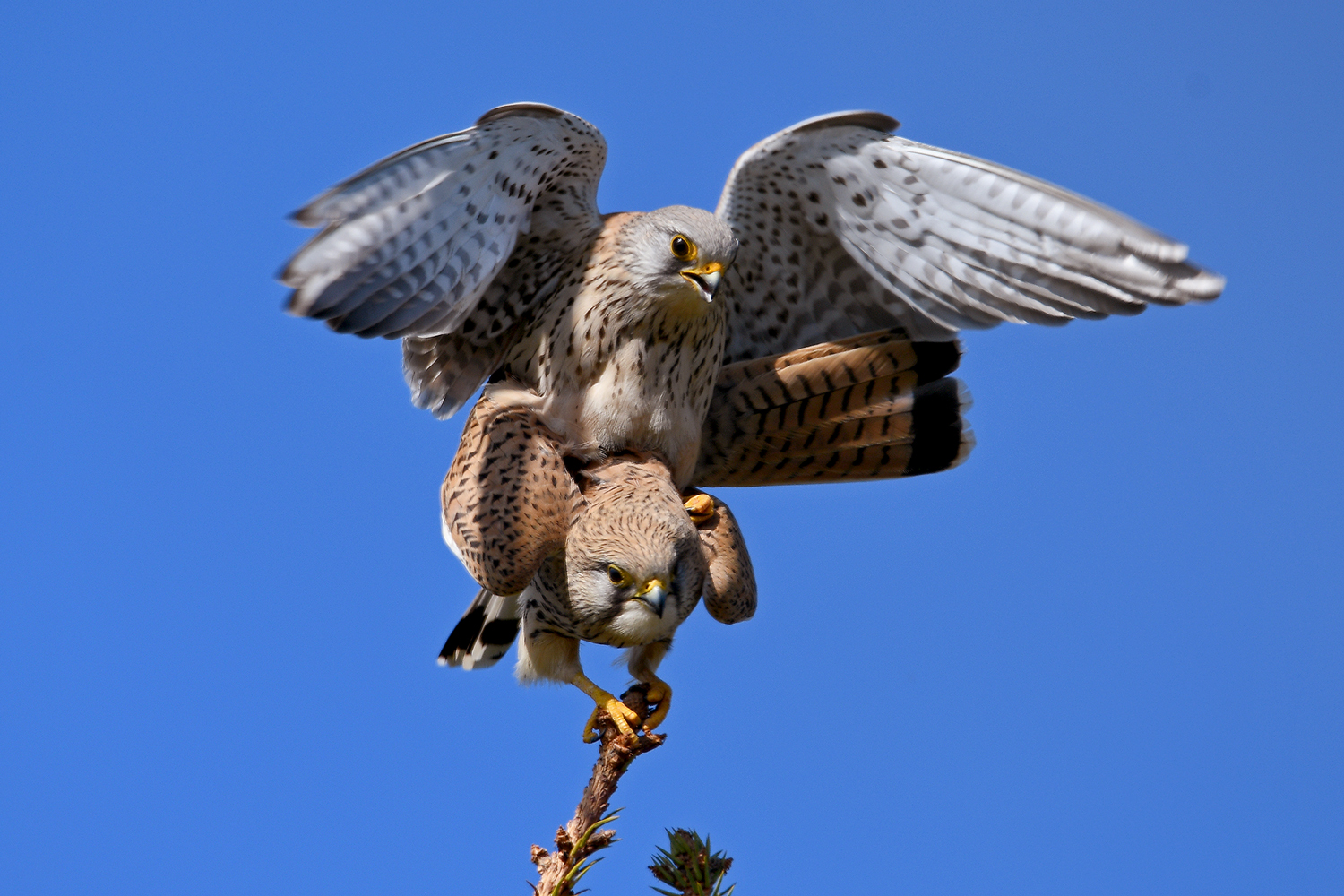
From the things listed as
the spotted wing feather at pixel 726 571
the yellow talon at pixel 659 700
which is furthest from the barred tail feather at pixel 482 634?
the spotted wing feather at pixel 726 571

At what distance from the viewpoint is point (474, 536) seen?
12.0 feet

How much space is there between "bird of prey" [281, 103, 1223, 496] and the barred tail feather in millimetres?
992

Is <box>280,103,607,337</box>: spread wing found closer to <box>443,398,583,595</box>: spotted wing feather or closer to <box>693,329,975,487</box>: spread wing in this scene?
<box>443,398,583,595</box>: spotted wing feather

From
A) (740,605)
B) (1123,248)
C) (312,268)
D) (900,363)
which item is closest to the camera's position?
(312,268)

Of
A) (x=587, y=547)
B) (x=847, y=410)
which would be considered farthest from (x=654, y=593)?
(x=847, y=410)

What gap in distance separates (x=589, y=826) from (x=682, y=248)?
178cm

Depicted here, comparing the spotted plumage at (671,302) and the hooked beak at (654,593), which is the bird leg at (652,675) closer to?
the spotted plumage at (671,302)

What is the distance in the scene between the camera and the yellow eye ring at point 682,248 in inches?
145

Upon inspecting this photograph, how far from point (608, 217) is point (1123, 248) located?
1705 millimetres

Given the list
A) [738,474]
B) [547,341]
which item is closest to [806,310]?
[738,474]

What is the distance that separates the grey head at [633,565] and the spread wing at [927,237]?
1.15 metres

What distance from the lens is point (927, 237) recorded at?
3982 mm

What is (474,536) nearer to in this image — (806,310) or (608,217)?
(608,217)

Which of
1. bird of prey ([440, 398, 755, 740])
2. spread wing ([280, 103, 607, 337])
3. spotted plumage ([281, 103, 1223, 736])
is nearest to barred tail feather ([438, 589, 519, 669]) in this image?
spotted plumage ([281, 103, 1223, 736])
